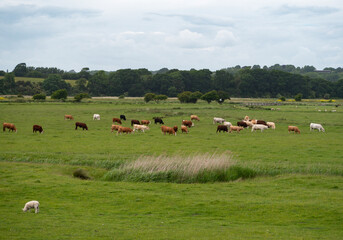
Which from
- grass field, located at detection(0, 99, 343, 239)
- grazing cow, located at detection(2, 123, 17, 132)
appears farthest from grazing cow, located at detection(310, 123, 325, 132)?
grazing cow, located at detection(2, 123, 17, 132)

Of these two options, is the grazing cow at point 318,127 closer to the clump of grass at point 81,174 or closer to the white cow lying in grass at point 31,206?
the clump of grass at point 81,174

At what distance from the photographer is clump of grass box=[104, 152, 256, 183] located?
2052cm

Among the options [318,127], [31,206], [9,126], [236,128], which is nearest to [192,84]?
[318,127]

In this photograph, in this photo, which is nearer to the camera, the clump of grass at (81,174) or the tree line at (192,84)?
the clump of grass at (81,174)

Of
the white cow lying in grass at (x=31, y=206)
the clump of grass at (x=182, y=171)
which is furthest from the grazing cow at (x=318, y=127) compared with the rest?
the white cow lying in grass at (x=31, y=206)

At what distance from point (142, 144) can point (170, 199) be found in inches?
617

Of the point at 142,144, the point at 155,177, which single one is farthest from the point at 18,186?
the point at 142,144

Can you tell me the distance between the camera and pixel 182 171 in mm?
20781

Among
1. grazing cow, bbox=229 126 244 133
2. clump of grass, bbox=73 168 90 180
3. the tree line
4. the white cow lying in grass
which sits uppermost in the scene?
the tree line

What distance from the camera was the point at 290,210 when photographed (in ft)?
46.9

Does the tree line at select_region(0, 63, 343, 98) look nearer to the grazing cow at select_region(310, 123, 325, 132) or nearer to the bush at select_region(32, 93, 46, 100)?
the bush at select_region(32, 93, 46, 100)

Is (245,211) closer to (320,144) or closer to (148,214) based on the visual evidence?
(148,214)

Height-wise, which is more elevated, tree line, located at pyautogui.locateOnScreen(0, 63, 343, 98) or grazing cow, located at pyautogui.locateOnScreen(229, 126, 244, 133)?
tree line, located at pyautogui.locateOnScreen(0, 63, 343, 98)

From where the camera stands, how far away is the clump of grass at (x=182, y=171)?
20.5 meters
